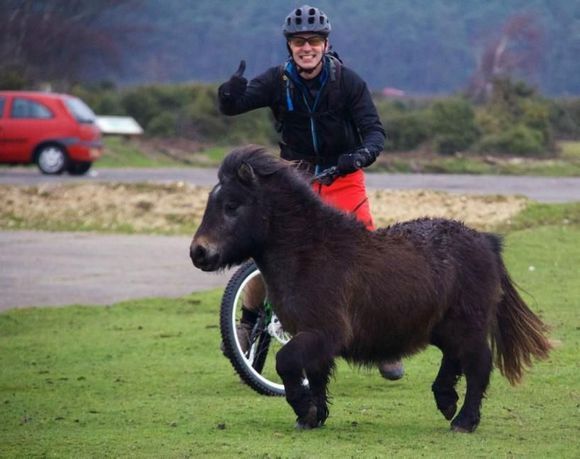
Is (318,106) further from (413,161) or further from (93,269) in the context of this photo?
(413,161)

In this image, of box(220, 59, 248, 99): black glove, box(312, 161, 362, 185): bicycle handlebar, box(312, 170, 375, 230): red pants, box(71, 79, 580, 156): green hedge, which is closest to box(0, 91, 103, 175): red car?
box(71, 79, 580, 156): green hedge

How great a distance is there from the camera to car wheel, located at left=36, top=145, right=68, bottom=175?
3088 centimetres

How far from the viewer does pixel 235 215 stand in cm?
789

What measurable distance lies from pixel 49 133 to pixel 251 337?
2186cm

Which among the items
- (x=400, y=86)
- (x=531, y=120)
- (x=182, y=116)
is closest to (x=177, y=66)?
(x=400, y=86)

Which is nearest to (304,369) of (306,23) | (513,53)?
(306,23)

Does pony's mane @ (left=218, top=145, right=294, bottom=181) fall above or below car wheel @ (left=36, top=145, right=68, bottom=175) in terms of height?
above

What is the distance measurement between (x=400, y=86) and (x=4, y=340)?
162 feet

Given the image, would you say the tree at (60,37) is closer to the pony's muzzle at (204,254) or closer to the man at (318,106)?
the man at (318,106)

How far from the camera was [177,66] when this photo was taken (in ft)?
219

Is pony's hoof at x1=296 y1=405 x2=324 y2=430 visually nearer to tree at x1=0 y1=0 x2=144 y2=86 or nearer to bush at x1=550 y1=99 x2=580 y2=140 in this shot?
bush at x1=550 y1=99 x2=580 y2=140

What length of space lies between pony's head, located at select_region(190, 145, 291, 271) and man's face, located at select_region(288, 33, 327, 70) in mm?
1023

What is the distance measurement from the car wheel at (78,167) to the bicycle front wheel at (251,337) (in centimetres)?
2138

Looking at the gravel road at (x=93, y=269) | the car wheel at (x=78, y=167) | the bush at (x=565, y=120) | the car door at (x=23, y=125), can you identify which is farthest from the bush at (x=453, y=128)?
the gravel road at (x=93, y=269)
